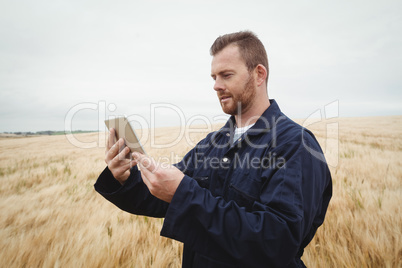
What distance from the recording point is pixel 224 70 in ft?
5.00

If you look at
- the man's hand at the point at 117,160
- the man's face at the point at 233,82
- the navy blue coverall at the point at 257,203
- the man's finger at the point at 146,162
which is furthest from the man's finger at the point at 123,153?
the man's face at the point at 233,82

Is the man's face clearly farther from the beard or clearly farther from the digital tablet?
the digital tablet

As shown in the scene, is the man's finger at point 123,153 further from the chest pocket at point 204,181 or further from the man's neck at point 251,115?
the man's neck at point 251,115

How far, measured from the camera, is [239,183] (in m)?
1.14

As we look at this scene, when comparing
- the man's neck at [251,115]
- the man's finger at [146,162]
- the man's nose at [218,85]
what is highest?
the man's nose at [218,85]

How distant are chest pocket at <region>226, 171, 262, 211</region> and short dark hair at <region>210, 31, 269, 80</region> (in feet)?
2.91

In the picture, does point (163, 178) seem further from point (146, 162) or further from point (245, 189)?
point (245, 189)

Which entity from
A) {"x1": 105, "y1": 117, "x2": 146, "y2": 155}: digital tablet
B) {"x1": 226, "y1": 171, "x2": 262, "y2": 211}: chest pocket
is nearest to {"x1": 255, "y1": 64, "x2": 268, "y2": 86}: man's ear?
{"x1": 226, "y1": 171, "x2": 262, "y2": 211}: chest pocket

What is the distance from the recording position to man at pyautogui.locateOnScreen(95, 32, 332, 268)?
2.67ft

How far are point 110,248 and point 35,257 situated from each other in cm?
69

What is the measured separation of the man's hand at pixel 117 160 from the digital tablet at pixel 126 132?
0.14ft

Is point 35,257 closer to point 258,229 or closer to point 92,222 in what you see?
point 92,222

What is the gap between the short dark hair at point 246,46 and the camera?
155 cm

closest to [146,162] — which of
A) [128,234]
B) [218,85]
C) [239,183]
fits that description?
[239,183]
